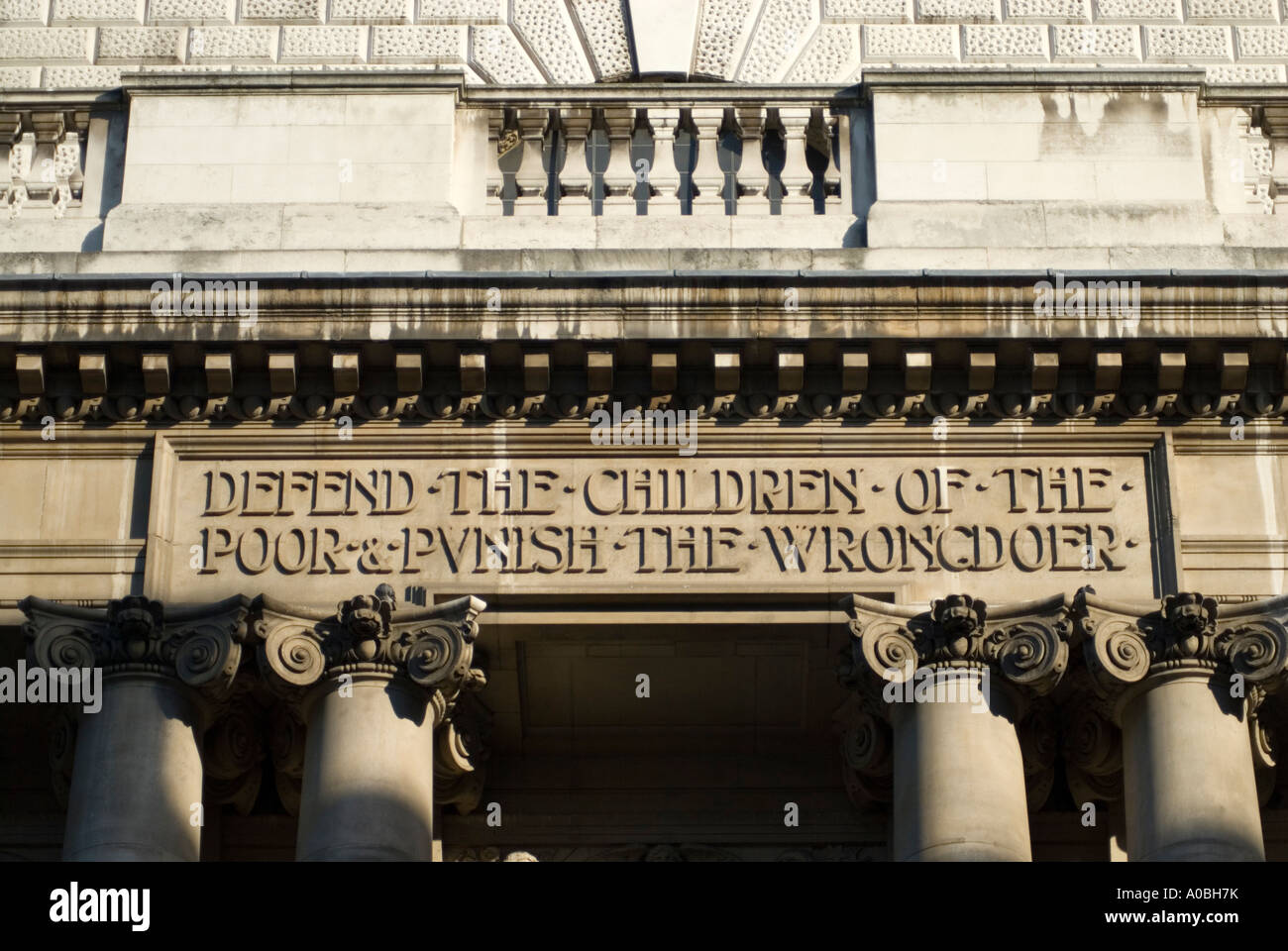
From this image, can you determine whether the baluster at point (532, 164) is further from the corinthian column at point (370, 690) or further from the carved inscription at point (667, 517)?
the corinthian column at point (370, 690)

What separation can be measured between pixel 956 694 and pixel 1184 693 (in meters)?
1.76

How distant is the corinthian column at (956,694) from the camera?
22969 millimetres

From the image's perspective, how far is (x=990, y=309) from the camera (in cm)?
2419

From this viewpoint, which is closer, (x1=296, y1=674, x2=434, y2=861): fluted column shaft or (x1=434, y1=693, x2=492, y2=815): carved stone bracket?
(x1=296, y1=674, x2=434, y2=861): fluted column shaft

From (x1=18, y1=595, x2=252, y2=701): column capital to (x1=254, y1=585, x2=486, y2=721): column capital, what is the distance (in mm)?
283

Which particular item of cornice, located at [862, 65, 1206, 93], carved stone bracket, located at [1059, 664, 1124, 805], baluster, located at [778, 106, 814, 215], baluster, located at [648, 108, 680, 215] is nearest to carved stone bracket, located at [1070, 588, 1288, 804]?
carved stone bracket, located at [1059, 664, 1124, 805]

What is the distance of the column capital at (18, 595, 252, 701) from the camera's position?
23.3 metres

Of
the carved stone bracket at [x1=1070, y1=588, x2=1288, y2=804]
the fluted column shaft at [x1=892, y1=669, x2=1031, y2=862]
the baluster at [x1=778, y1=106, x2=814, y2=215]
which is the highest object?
the baluster at [x1=778, y1=106, x2=814, y2=215]

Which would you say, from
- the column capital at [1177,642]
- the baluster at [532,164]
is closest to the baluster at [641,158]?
the baluster at [532,164]

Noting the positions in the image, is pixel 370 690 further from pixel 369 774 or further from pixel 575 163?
pixel 575 163

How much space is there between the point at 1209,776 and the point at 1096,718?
133cm

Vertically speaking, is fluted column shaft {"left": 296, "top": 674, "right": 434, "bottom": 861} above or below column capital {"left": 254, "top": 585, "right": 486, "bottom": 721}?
below

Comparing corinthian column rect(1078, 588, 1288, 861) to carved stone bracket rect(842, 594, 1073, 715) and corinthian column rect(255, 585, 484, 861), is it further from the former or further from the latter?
corinthian column rect(255, 585, 484, 861)

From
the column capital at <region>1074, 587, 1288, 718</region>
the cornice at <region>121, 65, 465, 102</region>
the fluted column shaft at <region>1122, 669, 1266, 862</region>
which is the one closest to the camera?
the fluted column shaft at <region>1122, 669, 1266, 862</region>
